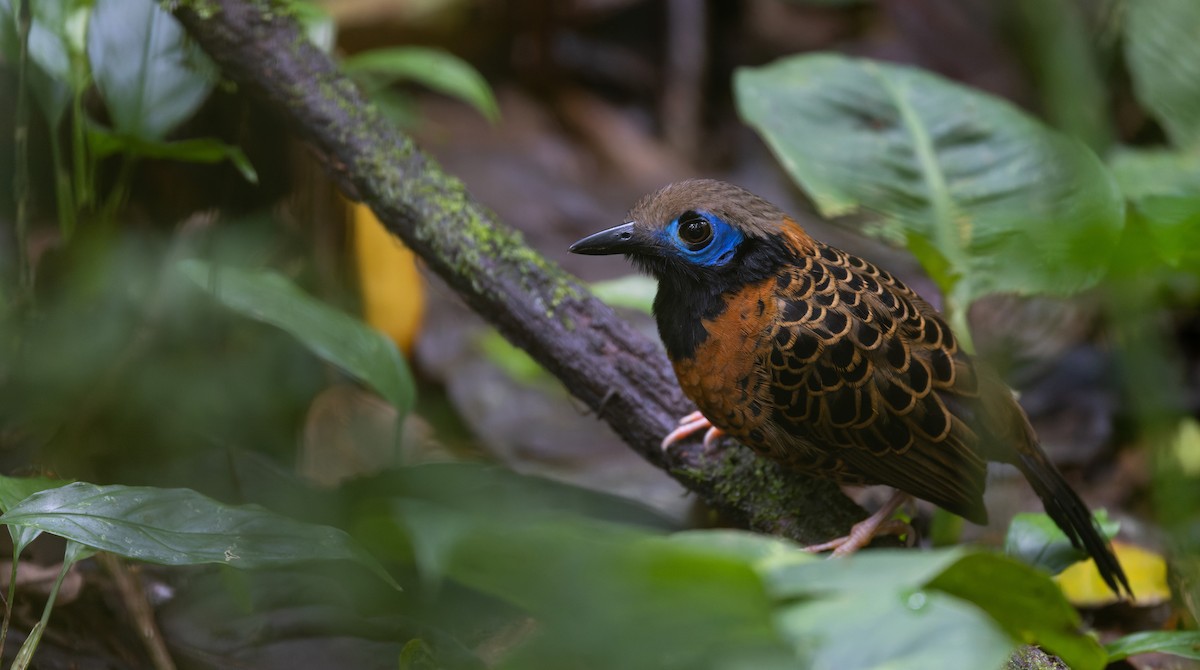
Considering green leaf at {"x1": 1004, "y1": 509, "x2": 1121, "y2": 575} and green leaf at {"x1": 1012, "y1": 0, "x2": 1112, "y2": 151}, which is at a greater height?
green leaf at {"x1": 1012, "y1": 0, "x2": 1112, "y2": 151}

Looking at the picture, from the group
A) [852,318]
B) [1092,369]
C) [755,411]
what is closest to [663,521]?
[755,411]

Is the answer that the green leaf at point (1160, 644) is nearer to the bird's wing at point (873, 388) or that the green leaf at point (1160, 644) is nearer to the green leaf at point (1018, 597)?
the bird's wing at point (873, 388)

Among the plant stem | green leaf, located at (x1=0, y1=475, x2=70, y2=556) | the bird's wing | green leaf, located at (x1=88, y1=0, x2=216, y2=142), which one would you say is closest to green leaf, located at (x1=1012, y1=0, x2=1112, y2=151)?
the bird's wing

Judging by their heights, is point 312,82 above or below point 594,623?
above

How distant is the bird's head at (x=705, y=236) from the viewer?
9.20 ft

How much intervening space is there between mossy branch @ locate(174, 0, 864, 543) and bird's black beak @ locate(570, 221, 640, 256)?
30 cm

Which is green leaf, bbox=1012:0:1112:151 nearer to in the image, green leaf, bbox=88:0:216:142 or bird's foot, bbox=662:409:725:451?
bird's foot, bbox=662:409:725:451

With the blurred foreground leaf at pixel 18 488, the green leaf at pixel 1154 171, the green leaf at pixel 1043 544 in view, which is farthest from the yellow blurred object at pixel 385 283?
the green leaf at pixel 1154 171

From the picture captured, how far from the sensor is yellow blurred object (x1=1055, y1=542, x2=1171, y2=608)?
10.9 ft

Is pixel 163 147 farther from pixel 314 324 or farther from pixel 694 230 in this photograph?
pixel 694 230

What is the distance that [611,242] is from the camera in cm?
288

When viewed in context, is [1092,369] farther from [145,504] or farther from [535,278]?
[145,504]

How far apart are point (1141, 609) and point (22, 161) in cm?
391

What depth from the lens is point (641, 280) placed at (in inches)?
146
